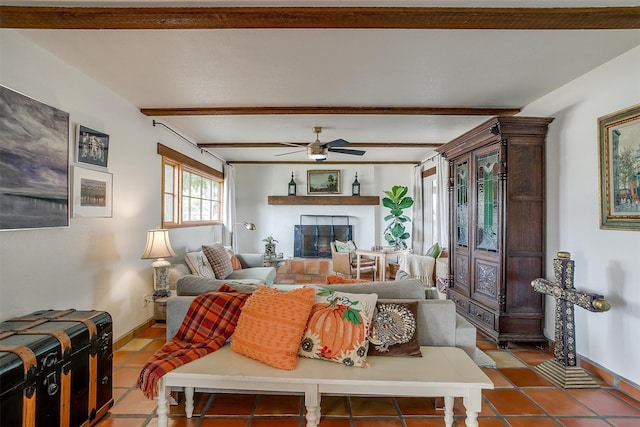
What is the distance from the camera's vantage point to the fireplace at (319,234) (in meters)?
7.03

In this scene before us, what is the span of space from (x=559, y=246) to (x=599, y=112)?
45.7 inches

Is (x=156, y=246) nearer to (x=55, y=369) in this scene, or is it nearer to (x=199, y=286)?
(x=199, y=286)

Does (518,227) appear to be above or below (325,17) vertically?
below

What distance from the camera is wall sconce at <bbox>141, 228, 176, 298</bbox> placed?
312cm

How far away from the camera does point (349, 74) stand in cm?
249

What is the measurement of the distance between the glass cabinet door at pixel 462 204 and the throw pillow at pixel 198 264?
3.16m

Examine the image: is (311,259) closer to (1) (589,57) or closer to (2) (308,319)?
(2) (308,319)

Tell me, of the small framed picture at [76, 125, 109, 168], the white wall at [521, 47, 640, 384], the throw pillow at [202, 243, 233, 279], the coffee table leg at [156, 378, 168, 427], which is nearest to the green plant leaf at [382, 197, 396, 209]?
the throw pillow at [202, 243, 233, 279]

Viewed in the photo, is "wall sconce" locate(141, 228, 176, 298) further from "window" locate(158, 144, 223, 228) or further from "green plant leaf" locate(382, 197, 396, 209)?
A: "green plant leaf" locate(382, 197, 396, 209)

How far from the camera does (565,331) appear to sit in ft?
7.93

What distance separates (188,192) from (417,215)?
451 cm

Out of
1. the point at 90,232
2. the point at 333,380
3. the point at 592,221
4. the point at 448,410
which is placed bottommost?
the point at 448,410

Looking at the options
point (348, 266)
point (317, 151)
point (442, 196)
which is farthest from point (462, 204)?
point (348, 266)

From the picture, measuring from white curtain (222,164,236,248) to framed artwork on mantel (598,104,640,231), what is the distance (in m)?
5.83
